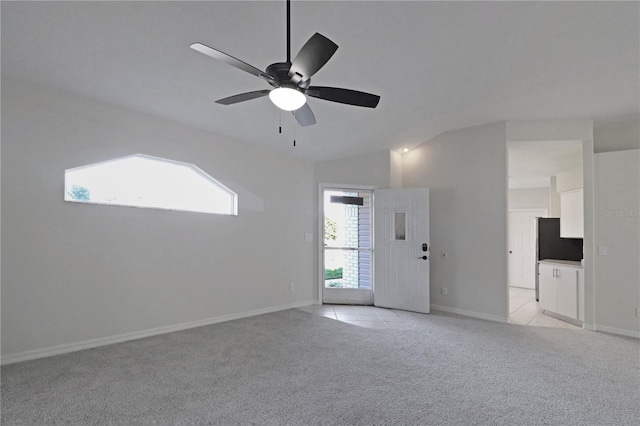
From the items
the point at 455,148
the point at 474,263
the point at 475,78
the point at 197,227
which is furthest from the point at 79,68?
the point at 474,263

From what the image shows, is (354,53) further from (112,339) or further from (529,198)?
(529,198)

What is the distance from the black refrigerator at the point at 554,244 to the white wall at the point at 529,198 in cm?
226

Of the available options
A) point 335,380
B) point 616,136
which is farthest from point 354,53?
point 616,136

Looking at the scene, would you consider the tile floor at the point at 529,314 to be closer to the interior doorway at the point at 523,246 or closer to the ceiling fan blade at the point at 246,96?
the interior doorway at the point at 523,246

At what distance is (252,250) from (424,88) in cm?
319

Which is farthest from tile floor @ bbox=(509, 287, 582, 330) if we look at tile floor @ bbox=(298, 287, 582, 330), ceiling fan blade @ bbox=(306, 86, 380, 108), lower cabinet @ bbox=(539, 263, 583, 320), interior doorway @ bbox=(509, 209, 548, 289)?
ceiling fan blade @ bbox=(306, 86, 380, 108)

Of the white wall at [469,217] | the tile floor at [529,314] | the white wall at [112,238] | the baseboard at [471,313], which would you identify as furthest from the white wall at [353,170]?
the tile floor at [529,314]

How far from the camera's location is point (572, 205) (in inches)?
195

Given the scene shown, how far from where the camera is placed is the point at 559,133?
4461mm

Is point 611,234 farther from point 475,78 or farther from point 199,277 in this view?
point 199,277

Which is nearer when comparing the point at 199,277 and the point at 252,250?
the point at 199,277

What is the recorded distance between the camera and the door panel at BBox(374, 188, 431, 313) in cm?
517

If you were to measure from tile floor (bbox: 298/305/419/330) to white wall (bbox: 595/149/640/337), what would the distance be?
2485 mm

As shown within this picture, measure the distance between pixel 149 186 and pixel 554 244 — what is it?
6497 millimetres
